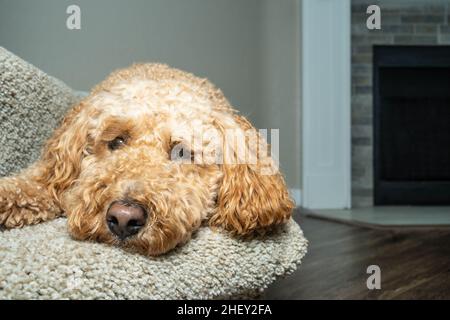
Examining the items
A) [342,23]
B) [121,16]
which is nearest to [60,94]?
[121,16]

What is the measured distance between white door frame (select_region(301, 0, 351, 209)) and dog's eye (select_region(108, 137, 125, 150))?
2.46 metres

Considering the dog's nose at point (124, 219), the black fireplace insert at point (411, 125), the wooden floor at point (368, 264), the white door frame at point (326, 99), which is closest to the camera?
the dog's nose at point (124, 219)

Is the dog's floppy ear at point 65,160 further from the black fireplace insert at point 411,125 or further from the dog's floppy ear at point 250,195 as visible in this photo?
the black fireplace insert at point 411,125

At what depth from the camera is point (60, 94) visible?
1296mm

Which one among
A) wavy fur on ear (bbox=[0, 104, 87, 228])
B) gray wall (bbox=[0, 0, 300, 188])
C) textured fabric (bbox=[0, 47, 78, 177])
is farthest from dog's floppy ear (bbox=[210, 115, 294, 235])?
gray wall (bbox=[0, 0, 300, 188])

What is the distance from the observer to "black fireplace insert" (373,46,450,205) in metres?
3.45

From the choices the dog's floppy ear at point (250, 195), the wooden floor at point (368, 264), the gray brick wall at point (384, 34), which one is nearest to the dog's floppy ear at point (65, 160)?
the dog's floppy ear at point (250, 195)

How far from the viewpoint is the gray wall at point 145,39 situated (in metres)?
1.89

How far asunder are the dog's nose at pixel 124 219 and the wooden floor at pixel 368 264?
0.71 m

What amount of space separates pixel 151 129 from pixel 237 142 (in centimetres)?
17

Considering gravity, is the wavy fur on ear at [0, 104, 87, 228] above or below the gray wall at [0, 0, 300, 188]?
below

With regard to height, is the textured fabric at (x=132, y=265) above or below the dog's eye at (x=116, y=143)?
below

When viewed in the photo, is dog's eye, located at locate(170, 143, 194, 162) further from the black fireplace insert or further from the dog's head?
the black fireplace insert
